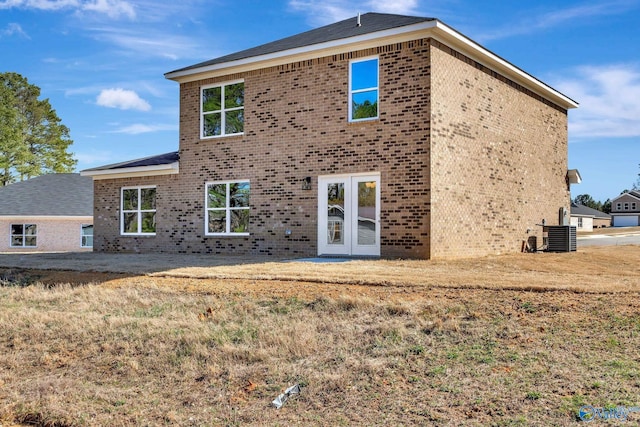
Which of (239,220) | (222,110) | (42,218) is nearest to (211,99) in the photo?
(222,110)

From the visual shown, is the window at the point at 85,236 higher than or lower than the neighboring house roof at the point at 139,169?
lower

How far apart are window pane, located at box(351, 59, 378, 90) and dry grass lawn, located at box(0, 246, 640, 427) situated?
629 centimetres

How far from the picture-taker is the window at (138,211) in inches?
820

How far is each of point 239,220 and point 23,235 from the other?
22985mm

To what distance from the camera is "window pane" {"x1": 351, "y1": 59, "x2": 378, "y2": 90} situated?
15.8m

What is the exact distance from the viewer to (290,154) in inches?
675

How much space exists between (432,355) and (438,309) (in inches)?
59.0

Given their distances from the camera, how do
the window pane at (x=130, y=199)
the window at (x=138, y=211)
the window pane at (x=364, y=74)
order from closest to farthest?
the window pane at (x=364, y=74)
the window at (x=138, y=211)
the window pane at (x=130, y=199)

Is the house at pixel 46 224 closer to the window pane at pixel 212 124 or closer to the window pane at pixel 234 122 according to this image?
the window pane at pixel 212 124

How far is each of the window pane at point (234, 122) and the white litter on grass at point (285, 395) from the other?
12.8m

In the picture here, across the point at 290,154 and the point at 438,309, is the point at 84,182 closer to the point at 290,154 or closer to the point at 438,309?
the point at 290,154

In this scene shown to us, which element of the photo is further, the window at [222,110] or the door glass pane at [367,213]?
the window at [222,110]

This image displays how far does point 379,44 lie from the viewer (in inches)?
614

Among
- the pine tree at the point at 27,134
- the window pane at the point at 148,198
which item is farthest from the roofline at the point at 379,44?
the pine tree at the point at 27,134
